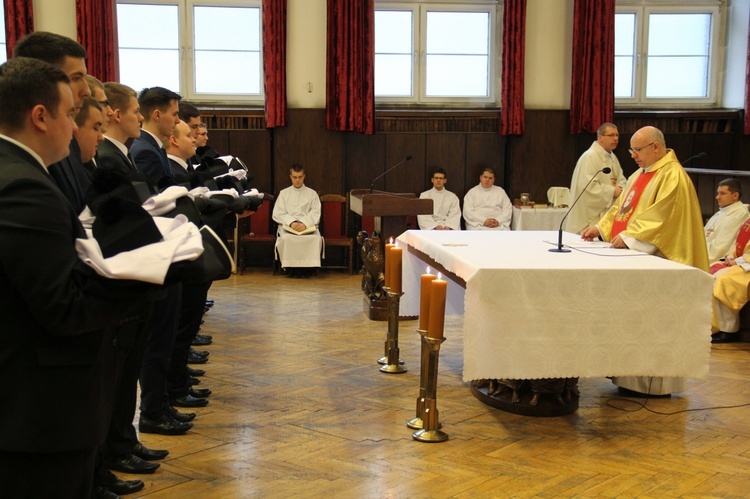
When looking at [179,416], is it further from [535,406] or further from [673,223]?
[673,223]

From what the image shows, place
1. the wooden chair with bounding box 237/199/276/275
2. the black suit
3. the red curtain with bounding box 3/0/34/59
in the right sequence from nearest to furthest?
the black suit
the red curtain with bounding box 3/0/34/59
the wooden chair with bounding box 237/199/276/275

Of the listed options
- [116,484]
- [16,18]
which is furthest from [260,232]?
[116,484]

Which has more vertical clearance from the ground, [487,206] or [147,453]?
[487,206]

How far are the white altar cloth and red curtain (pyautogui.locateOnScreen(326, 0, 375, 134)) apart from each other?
5.91 metres

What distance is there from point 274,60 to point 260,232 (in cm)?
201

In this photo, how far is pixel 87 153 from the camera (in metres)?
2.73

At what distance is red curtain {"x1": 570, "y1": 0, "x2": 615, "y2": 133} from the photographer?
9453 millimetres

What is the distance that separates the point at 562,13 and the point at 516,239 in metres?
5.83

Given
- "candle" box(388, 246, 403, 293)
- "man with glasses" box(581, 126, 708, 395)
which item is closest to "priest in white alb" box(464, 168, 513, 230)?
"man with glasses" box(581, 126, 708, 395)

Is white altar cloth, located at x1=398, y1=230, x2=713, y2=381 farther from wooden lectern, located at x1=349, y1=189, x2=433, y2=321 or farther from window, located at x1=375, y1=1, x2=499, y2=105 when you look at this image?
window, located at x1=375, y1=1, x2=499, y2=105

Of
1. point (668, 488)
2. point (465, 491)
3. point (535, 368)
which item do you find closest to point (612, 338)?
point (535, 368)

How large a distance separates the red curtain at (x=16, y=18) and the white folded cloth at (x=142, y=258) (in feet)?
26.7

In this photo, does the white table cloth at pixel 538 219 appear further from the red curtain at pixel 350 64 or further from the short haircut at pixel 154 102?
the short haircut at pixel 154 102

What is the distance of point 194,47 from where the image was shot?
964cm
